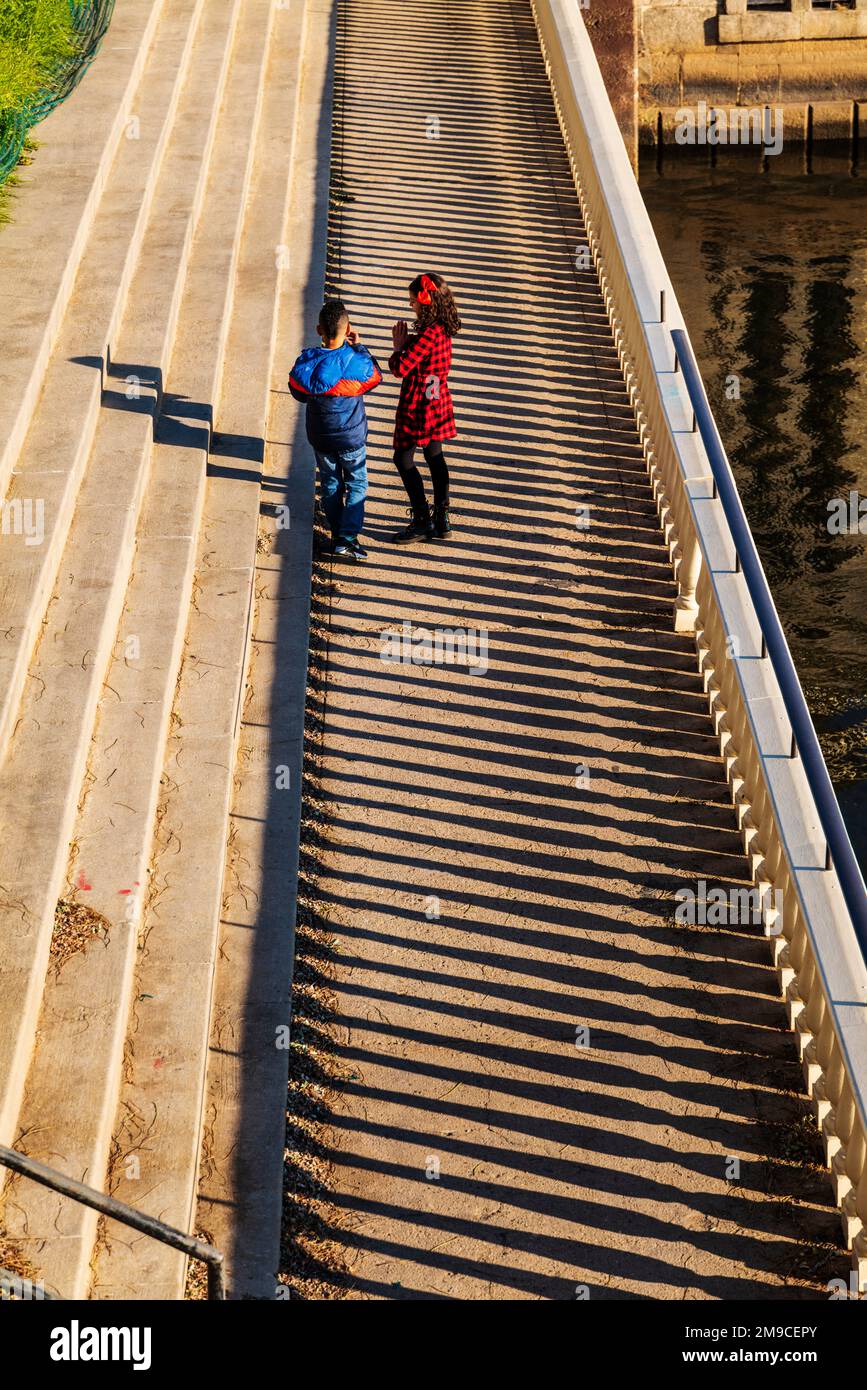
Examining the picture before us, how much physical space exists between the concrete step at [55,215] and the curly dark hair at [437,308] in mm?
1950

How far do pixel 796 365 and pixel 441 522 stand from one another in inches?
281

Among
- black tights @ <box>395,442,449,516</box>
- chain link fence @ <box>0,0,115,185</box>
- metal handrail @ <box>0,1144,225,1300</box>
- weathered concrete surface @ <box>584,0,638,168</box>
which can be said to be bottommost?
metal handrail @ <box>0,1144,225,1300</box>

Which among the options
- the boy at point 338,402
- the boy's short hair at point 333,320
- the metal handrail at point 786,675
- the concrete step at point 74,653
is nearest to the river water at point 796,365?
the metal handrail at point 786,675

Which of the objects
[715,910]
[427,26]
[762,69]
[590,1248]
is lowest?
[590,1248]

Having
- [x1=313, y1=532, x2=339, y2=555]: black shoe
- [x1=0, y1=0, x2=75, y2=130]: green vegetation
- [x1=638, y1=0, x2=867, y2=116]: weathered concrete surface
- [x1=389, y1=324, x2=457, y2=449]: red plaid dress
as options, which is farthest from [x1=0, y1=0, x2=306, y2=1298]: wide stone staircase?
[x1=638, y1=0, x2=867, y2=116]: weathered concrete surface

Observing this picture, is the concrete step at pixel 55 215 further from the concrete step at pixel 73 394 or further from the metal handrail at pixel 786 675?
the metal handrail at pixel 786 675

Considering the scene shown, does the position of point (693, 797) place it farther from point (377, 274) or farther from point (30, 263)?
point (377, 274)

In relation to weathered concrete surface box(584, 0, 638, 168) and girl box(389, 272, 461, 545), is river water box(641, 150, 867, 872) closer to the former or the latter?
weathered concrete surface box(584, 0, 638, 168)

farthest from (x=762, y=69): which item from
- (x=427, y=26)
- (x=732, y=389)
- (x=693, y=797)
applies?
(x=693, y=797)

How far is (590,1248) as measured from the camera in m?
5.05

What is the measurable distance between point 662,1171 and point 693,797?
192 cm

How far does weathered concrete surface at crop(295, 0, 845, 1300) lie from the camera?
201 inches

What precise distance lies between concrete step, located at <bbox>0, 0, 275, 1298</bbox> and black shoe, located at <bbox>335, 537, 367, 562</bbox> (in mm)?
755

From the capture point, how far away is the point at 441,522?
8375 mm
